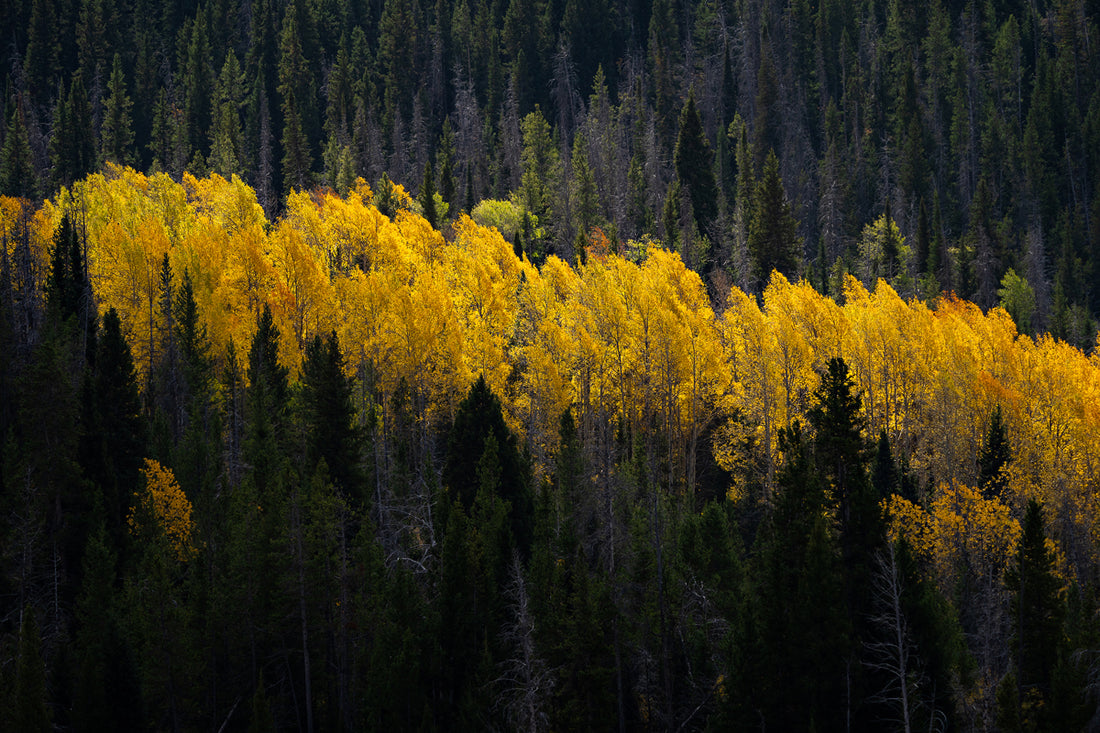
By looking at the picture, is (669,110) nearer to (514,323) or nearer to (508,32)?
(508,32)

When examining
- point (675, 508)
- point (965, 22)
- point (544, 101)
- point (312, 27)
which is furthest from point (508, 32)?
point (675, 508)

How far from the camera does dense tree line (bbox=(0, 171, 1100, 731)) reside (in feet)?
120

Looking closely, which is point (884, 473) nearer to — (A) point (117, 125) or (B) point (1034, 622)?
(B) point (1034, 622)

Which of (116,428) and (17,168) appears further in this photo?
(17,168)

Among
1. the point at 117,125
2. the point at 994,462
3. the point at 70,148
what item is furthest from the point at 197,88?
the point at 994,462

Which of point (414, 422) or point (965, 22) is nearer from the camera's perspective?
point (414, 422)

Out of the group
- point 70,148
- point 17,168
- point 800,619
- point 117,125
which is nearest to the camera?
point 800,619

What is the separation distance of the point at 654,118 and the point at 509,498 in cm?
8059

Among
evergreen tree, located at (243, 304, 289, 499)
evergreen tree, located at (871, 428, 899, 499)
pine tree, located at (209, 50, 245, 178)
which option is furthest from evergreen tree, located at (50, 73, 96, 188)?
evergreen tree, located at (871, 428, 899, 499)

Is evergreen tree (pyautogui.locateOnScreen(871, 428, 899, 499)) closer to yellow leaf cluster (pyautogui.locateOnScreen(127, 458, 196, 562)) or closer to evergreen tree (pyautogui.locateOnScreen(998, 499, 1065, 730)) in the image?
evergreen tree (pyautogui.locateOnScreen(998, 499, 1065, 730))

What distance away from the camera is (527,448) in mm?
57094

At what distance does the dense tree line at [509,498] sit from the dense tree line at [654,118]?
24070mm

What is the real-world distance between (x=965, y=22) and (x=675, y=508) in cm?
11296

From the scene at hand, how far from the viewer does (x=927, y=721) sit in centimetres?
3478
